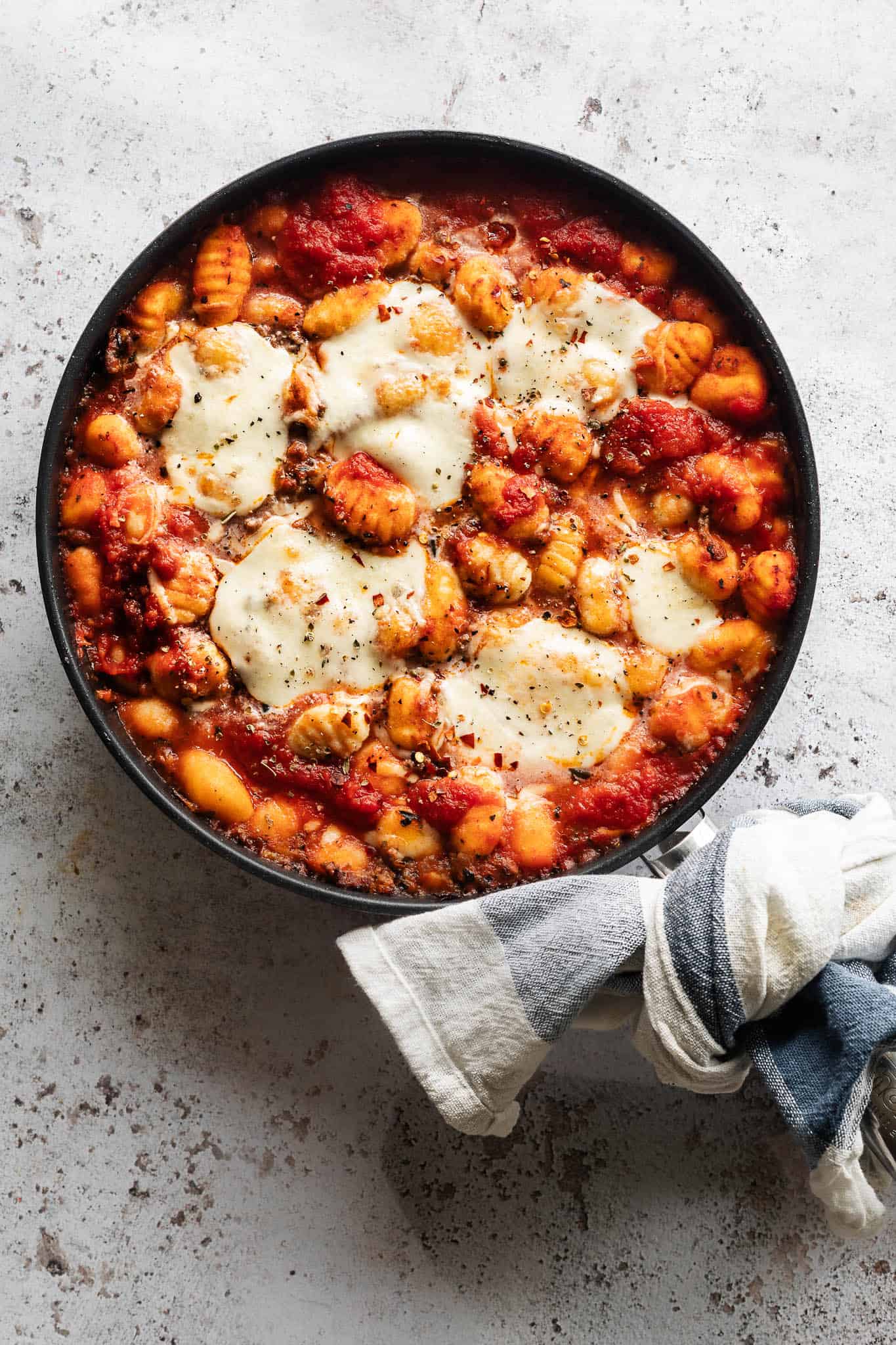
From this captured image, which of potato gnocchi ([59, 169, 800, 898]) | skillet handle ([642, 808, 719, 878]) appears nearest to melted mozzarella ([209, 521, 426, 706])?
potato gnocchi ([59, 169, 800, 898])

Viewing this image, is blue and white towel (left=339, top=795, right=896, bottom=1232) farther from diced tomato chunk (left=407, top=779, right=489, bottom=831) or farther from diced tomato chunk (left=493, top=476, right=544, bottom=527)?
diced tomato chunk (left=493, top=476, right=544, bottom=527)

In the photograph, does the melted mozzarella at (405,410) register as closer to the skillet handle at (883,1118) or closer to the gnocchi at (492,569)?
the gnocchi at (492,569)

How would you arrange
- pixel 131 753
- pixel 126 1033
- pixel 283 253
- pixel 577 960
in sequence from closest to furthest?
pixel 577 960, pixel 131 753, pixel 283 253, pixel 126 1033

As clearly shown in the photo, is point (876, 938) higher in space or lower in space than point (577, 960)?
higher

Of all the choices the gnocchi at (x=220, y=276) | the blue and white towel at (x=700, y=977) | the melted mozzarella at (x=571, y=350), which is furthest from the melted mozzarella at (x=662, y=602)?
the gnocchi at (x=220, y=276)

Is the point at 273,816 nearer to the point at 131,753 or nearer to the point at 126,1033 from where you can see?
the point at 131,753

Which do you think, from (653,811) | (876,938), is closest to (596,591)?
(653,811)

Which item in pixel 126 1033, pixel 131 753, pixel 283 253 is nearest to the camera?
pixel 131 753
